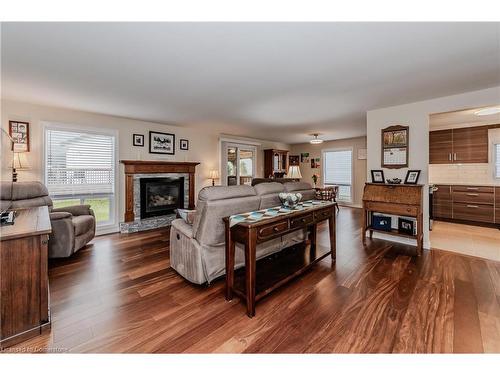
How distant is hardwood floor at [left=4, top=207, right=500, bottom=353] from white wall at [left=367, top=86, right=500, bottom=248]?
4.86ft

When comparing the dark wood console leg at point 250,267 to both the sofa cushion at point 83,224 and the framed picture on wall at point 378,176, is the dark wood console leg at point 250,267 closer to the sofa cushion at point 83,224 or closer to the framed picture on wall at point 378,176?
the sofa cushion at point 83,224

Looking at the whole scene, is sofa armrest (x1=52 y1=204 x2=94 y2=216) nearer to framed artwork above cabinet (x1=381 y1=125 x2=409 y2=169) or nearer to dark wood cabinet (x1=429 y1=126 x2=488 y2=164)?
framed artwork above cabinet (x1=381 y1=125 x2=409 y2=169)

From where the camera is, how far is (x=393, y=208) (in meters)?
3.57

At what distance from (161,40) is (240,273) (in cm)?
246

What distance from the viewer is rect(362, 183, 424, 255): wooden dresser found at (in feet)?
11.0

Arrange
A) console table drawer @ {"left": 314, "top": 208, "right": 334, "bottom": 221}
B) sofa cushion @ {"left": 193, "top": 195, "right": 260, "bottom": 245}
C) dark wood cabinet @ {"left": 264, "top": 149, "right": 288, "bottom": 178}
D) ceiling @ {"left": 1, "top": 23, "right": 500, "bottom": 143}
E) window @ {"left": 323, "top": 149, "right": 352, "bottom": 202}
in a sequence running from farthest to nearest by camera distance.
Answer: window @ {"left": 323, "top": 149, "right": 352, "bottom": 202} → dark wood cabinet @ {"left": 264, "top": 149, "right": 288, "bottom": 178} → console table drawer @ {"left": 314, "top": 208, "right": 334, "bottom": 221} → sofa cushion @ {"left": 193, "top": 195, "right": 260, "bottom": 245} → ceiling @ {"left": 1, "top": 23, "right": 500, "bottom": 143}


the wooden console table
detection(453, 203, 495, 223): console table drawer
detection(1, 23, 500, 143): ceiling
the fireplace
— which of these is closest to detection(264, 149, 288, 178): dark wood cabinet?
the fireplace

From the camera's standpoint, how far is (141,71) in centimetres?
247

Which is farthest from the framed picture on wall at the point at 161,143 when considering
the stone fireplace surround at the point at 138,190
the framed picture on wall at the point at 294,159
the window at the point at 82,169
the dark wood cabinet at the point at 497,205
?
the dark wood cabinet at the point at 497,205

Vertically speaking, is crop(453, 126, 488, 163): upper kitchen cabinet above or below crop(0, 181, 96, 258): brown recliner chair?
above

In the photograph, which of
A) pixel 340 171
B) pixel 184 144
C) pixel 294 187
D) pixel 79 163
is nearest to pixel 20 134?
pixel 79 163

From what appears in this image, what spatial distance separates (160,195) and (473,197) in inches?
266
